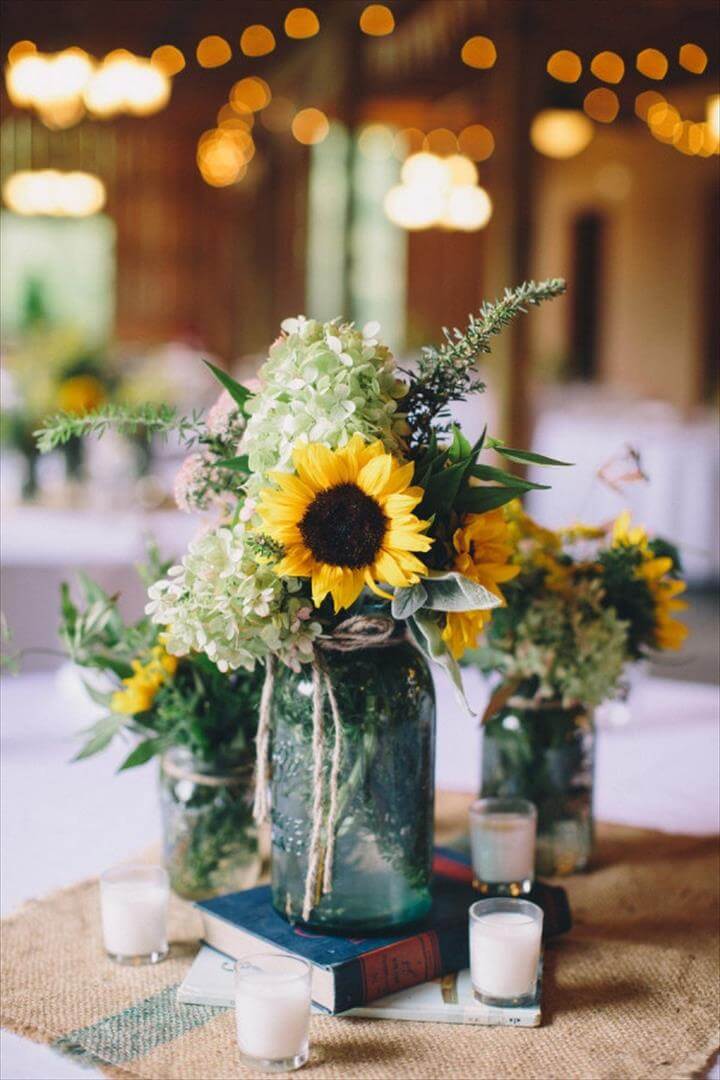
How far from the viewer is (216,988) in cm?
90

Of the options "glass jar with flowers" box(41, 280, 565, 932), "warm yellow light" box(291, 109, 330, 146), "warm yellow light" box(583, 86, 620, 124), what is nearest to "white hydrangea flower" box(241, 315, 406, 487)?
"glass jar with flowers" box(41, 280, 565, 932)

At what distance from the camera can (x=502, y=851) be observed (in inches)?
41.9

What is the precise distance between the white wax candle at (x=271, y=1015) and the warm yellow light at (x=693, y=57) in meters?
7.52

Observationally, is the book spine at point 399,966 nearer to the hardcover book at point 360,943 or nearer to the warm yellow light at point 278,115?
the hardcover book at point 360,943

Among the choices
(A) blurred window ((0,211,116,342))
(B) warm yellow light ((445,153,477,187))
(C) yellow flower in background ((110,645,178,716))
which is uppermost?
(B) warm yellow light ((445,153,477,187))

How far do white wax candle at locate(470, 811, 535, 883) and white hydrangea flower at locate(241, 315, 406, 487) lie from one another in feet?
1.20

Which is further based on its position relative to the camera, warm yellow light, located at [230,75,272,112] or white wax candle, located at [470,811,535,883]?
warm yellow light, located at [230,75,272,112]

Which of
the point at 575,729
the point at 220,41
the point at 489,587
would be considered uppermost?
the point at 220,41

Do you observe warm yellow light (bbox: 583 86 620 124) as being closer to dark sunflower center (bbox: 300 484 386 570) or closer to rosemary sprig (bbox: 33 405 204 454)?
rosemary sprig (bbox: 33 405 204 454)

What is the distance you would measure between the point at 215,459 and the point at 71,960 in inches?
15.4

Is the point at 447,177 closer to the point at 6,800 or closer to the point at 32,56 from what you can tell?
the point at 32,56

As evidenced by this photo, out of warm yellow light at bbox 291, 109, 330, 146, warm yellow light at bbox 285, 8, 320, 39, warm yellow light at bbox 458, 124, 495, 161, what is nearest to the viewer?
warm yellow light at bbox 285, 8, 320, 39

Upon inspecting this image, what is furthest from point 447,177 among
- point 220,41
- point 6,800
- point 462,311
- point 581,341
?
point 6,800

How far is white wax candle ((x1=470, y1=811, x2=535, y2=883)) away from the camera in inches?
41.9
